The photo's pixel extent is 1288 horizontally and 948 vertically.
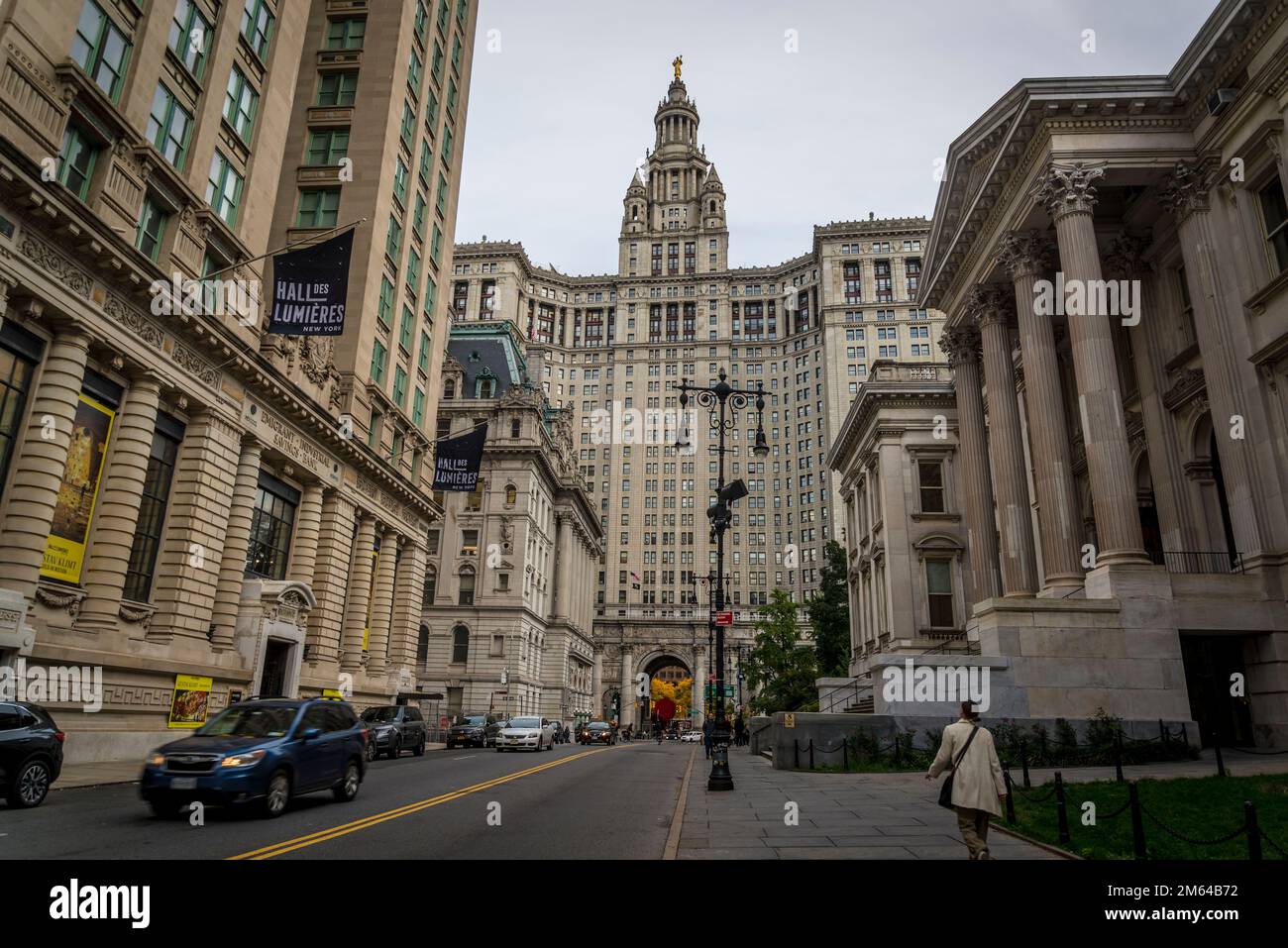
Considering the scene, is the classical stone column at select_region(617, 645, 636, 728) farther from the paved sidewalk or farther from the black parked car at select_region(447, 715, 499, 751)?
the paved sidewalk

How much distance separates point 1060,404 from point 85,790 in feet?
92.1

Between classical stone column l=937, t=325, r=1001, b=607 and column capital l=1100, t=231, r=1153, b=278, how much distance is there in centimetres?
584

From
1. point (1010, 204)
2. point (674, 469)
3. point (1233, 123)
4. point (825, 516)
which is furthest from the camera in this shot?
point (674, 469)

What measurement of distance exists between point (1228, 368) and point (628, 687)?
102 metres

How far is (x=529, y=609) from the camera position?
74125 millimetres

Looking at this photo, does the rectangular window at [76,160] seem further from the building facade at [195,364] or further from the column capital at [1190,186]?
the column capital at [1190,186]

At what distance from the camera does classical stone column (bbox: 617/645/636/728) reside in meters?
116

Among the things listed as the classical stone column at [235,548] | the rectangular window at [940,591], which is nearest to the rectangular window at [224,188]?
the classical stone column at [235,548]

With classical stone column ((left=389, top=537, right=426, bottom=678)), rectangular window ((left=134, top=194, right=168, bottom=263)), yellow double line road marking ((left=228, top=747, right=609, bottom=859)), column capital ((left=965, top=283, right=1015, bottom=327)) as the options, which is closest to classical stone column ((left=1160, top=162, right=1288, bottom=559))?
column capital ((left=965, top=283, right=1015, bottom=327))

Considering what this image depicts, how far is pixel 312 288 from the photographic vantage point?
23.6 metres

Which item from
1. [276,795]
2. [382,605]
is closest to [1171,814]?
[276,795]

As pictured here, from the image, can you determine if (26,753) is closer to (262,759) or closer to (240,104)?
(262,759)
